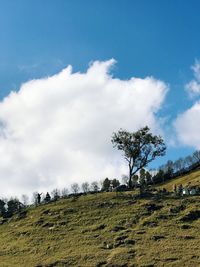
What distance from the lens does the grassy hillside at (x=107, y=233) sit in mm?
58750

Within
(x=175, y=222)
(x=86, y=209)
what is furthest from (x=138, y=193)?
(x=175, y=222)

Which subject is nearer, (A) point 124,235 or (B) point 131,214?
(A) point 124,235

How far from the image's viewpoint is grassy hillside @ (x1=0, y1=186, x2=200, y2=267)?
193ft

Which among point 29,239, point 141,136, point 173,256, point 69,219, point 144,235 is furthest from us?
point 141,136

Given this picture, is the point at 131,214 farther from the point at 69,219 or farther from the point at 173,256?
the point at 173,256

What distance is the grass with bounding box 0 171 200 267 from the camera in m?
58.7

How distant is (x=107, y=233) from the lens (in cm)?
6794

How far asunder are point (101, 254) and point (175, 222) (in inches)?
527

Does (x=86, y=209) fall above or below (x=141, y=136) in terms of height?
below

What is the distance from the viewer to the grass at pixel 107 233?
58.7 meters

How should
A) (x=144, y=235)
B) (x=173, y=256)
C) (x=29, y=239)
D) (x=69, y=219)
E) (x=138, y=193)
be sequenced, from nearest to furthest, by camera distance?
1. (x=173, y=256)
2. (x=144, y=235)
3. (x=29, y=239)
4. (x=69, y=219)
5. (x=138, y=193)

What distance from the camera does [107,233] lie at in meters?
67.9

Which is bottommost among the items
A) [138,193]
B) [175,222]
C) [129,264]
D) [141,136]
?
[129,264]

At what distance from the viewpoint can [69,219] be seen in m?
77.1
